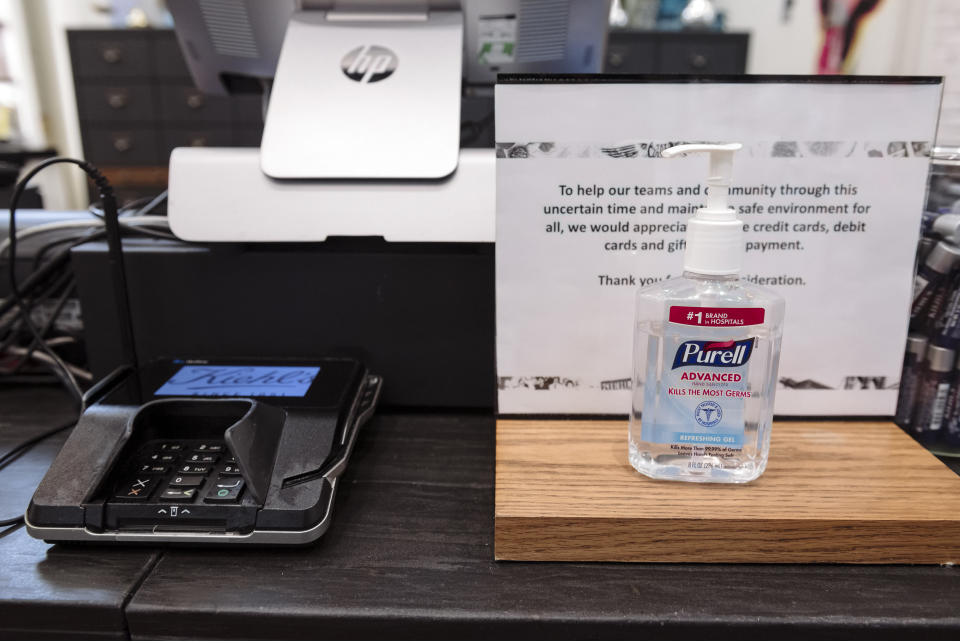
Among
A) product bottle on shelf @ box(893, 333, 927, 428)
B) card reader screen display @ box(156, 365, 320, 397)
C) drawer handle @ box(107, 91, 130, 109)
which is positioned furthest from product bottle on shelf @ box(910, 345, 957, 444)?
drawer handle @ box(107, 91, 130, 109)

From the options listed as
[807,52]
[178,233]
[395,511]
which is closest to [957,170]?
[395,511]

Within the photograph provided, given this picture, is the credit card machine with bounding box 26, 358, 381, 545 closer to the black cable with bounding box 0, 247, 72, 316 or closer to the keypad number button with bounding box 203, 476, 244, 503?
the keypad number button with bounding box 203, 476, 244, 503

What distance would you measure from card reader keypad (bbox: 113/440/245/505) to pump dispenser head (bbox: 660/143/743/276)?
11.6 inches

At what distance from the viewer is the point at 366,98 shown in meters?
0.56

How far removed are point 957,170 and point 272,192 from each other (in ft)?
1.66

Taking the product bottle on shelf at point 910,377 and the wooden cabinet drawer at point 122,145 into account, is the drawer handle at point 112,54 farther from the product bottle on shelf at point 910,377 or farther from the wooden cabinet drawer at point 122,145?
the product bottle on shelf at point 910,377

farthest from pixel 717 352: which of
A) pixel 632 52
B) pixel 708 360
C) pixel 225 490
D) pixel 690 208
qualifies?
pixel 632 52

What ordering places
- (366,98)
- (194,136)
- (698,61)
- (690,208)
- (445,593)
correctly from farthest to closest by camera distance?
(194,136)
(698,61)
(366,98)
(690,208)
(445,593)

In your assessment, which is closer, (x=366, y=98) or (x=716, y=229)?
(x=716, y=229)

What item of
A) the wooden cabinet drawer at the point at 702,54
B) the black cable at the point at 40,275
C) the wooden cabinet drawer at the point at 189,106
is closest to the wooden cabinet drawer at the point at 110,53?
the wooden cabinet drawer at the point at 189,106

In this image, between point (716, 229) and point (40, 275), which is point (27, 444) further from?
point (716, 229)

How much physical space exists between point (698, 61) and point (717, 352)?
7.90 feet

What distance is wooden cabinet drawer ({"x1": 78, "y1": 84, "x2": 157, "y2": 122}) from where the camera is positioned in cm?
255

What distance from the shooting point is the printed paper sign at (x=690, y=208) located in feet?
1.43
